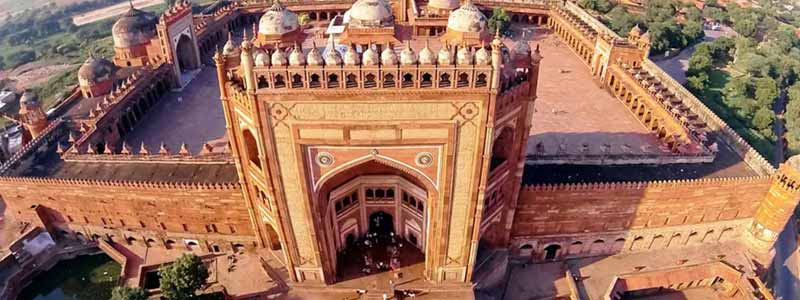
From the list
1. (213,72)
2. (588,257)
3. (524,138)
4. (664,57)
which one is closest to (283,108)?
(524,138)

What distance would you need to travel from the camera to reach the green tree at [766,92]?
Answer: 45.8 metres

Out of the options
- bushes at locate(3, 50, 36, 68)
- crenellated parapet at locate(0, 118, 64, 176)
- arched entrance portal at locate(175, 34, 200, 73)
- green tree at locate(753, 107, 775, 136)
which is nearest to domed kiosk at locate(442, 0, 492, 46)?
crenellated parapet at locate(0, 118, 64, 176)

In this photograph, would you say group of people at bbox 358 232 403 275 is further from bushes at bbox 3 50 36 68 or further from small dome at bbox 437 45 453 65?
bushes at bbox 3 50 36 68

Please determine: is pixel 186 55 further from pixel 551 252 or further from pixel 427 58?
pixel 551 252

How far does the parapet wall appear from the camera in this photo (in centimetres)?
2523

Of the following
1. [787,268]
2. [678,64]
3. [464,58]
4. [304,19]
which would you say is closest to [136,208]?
[464,58]

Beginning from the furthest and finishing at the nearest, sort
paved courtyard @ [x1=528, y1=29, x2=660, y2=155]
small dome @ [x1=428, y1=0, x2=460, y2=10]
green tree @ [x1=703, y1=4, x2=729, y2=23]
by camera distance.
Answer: green tree @ [x1=703, y1=4, x2=729, y2=23]
small dome @ [x1=428, y1=0, x2=460, y2=10]
paved courtyard @ [x1=528, y1=29, x2=660, y2=155]

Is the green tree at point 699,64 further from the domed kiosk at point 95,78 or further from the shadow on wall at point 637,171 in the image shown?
the domed kiosk at point 95,78

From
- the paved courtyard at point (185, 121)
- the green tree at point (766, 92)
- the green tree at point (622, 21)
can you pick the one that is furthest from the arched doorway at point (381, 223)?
the green tree at point (622, 21)

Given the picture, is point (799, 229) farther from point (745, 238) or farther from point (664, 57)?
point (664, 57)

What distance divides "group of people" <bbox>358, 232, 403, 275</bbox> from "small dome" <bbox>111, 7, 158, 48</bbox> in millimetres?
30586

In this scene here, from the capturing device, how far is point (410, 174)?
19.6 meters

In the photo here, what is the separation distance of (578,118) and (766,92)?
2230cm

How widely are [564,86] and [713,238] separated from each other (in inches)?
751
